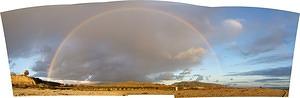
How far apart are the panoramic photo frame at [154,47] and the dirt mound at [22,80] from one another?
0.04 m

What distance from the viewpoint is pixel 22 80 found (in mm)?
2551

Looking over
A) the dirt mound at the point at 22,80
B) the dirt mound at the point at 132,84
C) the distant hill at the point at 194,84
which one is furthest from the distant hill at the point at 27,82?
the distant hill at the point at 194,84

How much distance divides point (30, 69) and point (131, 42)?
0.73m

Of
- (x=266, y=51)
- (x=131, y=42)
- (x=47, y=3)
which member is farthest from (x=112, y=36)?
(x=266, y=51)

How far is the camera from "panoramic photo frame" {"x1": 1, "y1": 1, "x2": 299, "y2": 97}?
Answer: 7.86 ft

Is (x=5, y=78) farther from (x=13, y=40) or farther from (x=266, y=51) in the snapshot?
(x=266, y=51)

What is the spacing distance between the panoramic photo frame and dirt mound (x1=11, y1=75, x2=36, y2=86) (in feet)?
0.12

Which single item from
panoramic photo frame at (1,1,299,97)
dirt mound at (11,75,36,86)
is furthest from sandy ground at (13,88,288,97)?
dirt mound at (11,75,36,86)

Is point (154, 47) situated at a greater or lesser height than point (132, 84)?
greater

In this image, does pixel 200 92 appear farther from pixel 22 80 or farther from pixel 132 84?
pixel 22 80

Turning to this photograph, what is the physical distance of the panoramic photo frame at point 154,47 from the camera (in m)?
2.40

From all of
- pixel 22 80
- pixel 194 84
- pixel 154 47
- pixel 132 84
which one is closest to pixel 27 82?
pixel 22 80

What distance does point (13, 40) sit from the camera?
2.49 m

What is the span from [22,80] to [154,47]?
0.95 metres
